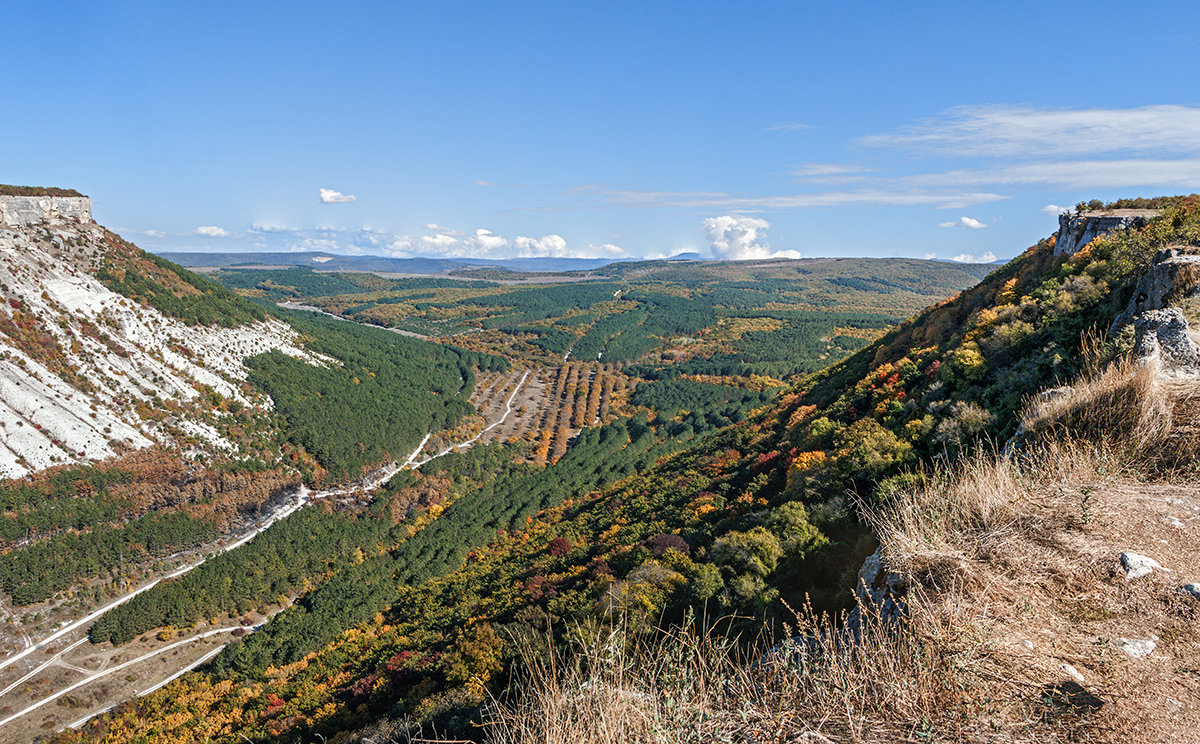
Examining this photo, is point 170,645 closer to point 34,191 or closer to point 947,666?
point 947,666

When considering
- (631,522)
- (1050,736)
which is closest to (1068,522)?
(1050,736)

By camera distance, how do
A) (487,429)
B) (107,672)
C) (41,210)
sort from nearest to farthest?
(107,672)
(41,210)
(487,429)

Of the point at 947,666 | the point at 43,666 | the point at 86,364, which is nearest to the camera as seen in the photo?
the point at 947,666

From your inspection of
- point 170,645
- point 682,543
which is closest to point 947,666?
point 682,543

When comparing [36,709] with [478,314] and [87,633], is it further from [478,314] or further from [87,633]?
[478,314]

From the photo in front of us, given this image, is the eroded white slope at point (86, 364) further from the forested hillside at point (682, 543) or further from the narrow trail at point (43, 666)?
the forested hillside at point (682, 543)

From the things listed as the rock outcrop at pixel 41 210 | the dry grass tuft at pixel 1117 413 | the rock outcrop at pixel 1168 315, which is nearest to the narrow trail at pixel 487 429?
the rock outcrop at pixel 41 210

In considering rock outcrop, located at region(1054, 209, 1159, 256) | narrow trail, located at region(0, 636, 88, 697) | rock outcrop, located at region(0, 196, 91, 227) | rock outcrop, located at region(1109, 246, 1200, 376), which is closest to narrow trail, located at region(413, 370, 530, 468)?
narrow trail, located at region(0, 636, 88, 697)
